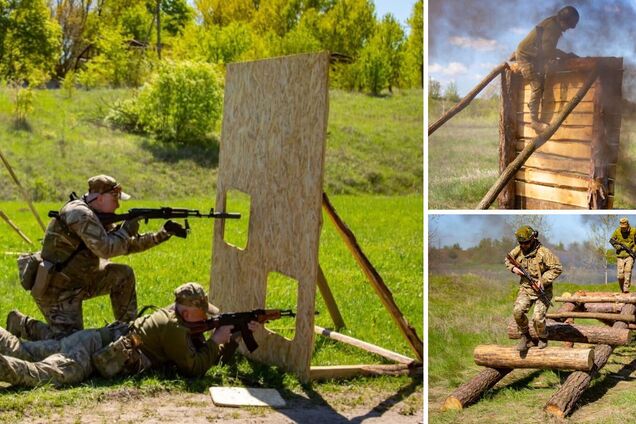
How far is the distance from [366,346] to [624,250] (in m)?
5.24

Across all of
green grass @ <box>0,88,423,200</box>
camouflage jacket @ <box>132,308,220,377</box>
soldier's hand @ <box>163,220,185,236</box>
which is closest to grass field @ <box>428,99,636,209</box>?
camouflage jacket @ <box>132,308,220,377</box>

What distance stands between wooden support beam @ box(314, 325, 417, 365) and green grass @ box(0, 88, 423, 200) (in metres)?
18.4

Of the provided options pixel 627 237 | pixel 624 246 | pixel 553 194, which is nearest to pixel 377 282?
pixel 624 246

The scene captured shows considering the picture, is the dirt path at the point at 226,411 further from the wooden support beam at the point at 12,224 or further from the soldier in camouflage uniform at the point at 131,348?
the wooden support beam at the point at 12,224

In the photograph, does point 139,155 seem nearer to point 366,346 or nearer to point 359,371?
point 366,346

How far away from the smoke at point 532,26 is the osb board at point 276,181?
3812mm

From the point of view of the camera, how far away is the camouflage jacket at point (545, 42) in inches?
189

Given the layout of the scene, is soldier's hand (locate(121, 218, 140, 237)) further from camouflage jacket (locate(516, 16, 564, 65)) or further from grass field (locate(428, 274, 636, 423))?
camouflage jacket (locate(516, 16, 564, 65))

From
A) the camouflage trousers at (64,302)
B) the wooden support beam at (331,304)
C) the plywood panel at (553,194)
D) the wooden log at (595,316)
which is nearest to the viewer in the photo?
the plywood panel at (553,194)

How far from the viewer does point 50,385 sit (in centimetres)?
854

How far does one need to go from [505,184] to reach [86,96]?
116 feet

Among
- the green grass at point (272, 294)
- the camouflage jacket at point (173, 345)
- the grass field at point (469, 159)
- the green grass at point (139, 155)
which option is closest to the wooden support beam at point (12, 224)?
the green grass at point (272, 294)

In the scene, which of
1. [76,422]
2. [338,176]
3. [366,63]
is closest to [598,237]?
[76,422]

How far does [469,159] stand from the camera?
16.5ft
